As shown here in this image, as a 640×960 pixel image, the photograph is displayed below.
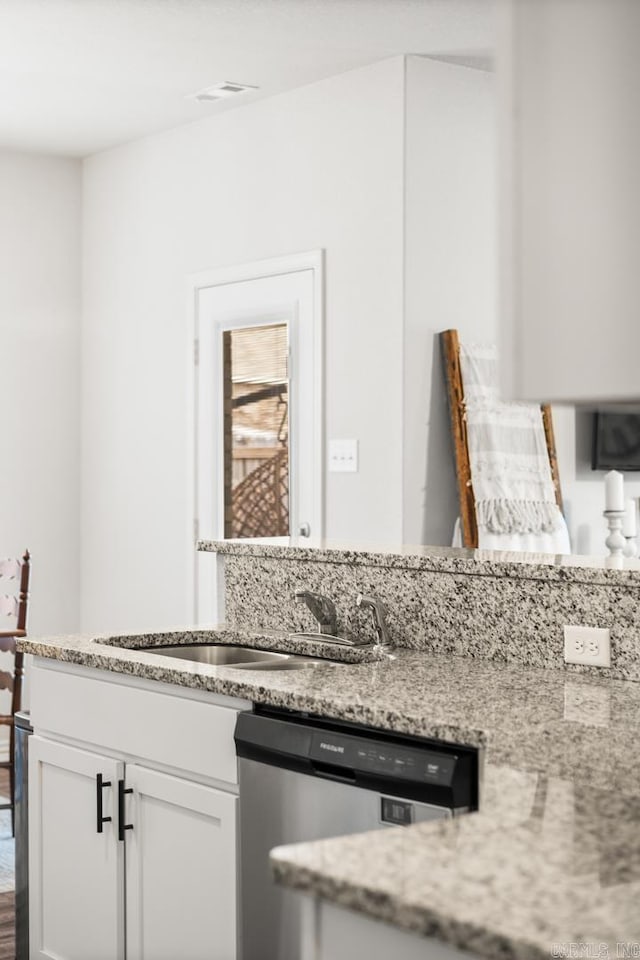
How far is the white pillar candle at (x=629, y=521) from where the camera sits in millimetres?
4570

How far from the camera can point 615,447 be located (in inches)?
193

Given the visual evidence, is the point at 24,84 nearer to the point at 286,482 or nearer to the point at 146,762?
the point at 286,482

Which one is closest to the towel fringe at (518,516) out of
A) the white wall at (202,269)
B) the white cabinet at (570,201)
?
the white wall at (202,269)

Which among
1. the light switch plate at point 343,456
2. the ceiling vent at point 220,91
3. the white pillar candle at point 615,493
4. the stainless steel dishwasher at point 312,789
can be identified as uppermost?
the ceiling vent at point 220,91

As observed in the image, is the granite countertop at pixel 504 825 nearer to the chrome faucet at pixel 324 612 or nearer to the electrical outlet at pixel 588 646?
the electrical outlet at pixel 588 646

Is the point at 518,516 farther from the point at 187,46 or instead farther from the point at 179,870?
the point at 179,870

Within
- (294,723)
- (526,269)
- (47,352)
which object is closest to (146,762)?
(294,723)

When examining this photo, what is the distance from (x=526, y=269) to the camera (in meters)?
0.93

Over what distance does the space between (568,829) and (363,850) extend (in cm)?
23

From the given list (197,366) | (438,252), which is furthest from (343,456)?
(197,366)

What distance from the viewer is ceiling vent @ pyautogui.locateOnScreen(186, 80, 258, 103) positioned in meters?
4.61

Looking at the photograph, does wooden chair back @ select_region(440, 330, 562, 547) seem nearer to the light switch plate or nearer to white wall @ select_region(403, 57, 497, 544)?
white wall @ select_region(403, 57, 497, 544)

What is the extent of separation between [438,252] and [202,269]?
1226 millimetres

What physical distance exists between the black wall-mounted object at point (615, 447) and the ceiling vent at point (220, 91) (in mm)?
1963
